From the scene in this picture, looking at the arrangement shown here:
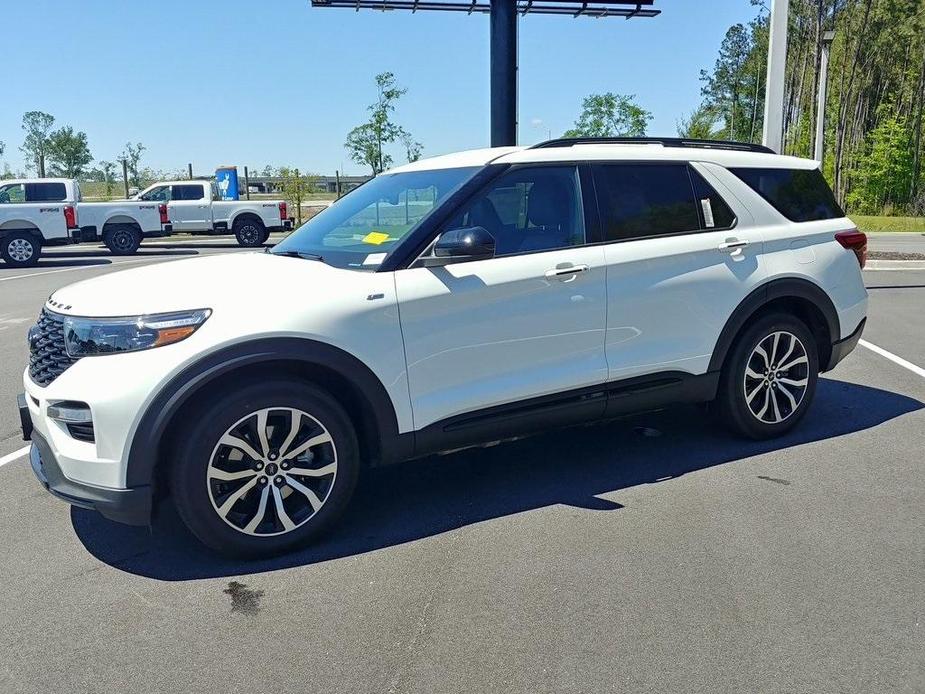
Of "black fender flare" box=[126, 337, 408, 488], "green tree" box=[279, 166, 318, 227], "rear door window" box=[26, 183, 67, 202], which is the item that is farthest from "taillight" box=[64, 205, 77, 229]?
"black fender flare" box=[126, 337, 408, 488]

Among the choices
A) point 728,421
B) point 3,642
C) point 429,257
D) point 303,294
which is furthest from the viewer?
point 728,421

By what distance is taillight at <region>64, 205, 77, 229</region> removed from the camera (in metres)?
19.7

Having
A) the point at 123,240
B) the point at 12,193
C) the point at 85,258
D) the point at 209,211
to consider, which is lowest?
the point at 85,258

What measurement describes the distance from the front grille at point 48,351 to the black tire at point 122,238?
20.5 m

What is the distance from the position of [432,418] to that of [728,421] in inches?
85.2

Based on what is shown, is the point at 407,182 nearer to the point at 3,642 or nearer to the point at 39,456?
the point at 39,456

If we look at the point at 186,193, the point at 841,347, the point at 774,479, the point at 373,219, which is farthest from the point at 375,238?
the point at 186,193

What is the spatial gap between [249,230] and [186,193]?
219cm

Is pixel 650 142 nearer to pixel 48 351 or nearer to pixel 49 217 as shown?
pixel 48 351

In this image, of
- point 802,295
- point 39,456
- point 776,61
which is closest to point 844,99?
point 776,61

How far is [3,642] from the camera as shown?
2.95 metres

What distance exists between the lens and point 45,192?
20078mm

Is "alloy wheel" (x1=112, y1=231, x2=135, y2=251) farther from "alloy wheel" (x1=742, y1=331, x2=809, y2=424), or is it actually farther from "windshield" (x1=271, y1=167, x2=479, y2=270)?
"alloy wheel" (x1=742, y1=331, x2=809, y2=424)

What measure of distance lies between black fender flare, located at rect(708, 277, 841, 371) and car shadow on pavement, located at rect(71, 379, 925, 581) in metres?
0.69
